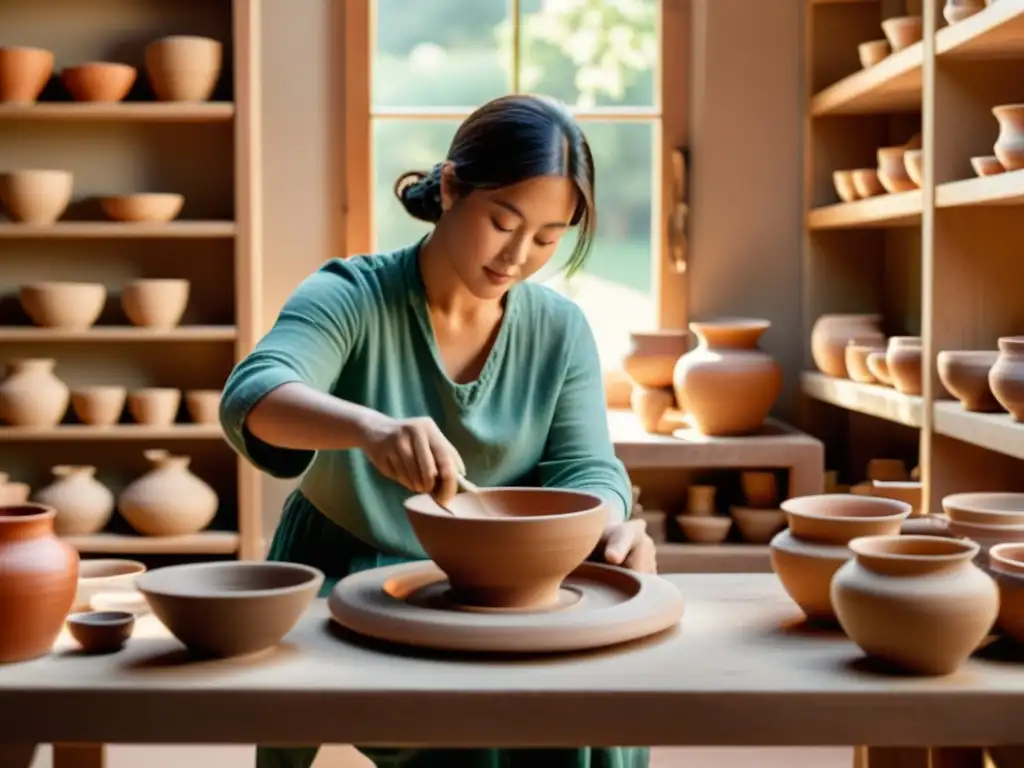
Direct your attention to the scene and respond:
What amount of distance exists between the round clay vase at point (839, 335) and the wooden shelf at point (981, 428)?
0.66 m

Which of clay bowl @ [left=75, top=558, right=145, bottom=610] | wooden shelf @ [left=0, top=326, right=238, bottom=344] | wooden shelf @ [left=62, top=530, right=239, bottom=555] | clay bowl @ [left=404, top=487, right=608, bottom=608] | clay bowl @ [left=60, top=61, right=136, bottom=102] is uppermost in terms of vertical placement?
clay bowl @ [left=60, top=61, right=136, bottom=102]

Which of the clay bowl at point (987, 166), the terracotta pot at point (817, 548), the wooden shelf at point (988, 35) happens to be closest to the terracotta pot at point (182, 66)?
the wooden shelf at point (988, 35)

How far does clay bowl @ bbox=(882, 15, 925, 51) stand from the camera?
314cm

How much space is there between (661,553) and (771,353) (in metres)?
0.85

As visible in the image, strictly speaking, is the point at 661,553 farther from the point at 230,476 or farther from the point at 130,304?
the point at 130,304

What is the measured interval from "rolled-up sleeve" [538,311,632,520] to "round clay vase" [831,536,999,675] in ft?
2.21

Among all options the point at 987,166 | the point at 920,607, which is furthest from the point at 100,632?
the point at 987,166

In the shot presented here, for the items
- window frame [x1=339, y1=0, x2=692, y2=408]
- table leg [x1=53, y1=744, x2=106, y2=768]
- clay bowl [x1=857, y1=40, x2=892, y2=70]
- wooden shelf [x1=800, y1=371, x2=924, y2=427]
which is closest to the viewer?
table leg [x1=53, y1=744, x2=106, y2=768]

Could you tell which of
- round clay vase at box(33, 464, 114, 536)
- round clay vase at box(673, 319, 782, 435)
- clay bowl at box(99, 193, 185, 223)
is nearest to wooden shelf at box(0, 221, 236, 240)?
clay bowl at box(99, 193, 185, 223)

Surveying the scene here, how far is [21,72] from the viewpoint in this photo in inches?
144

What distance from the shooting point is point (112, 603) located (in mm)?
1621

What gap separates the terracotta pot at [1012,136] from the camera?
251cm

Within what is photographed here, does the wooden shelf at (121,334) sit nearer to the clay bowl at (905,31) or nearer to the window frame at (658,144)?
the window frame at (658,144)

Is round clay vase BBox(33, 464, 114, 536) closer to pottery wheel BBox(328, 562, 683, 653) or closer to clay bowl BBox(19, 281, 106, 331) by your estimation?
clay bowl BBox(19, 281, 106, 331)
